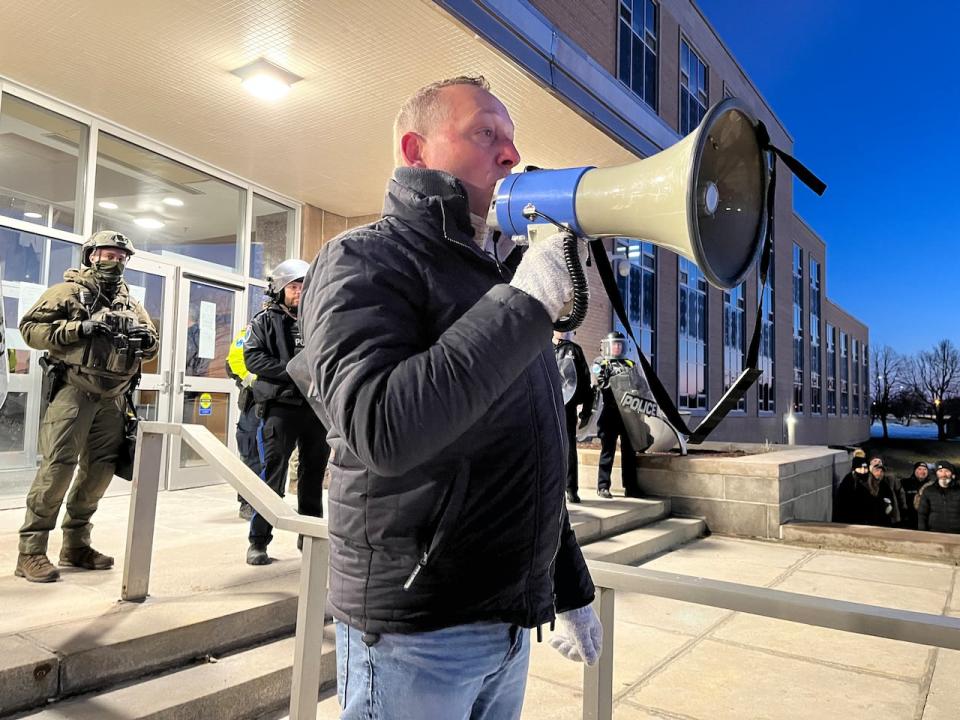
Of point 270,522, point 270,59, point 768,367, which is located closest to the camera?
point 270,522

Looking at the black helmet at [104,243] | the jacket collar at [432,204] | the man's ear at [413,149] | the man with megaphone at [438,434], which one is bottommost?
the man with megaphone at [438,434]

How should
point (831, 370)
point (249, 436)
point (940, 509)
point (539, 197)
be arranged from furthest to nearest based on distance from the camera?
point (831, 370) < point (940, 509) < point (249, 436) < point (539, 197)

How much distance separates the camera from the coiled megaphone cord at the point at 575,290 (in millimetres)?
1063

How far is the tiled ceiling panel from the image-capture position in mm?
5328

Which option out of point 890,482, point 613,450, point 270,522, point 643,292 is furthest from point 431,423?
point 643,292

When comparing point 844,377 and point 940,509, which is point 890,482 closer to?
point 940,509

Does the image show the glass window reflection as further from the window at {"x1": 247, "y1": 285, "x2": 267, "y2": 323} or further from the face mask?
the face mask

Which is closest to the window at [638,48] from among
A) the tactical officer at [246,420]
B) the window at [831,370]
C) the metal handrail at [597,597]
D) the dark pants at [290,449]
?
the tactical officer at [246,420]

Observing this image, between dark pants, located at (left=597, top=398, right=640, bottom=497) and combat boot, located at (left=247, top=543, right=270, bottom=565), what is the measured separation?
435cm

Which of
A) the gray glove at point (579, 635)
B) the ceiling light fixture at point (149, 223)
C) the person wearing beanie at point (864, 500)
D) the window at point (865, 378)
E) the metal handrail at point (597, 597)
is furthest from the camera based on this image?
the window at point (865, 378)

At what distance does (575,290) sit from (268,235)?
8.63 metres

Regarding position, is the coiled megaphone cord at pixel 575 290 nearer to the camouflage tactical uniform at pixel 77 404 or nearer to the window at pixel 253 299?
the camouflage tactical uniform at pixel 77 404

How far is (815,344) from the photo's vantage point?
3606 cm

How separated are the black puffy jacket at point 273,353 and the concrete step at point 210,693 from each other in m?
1.63
